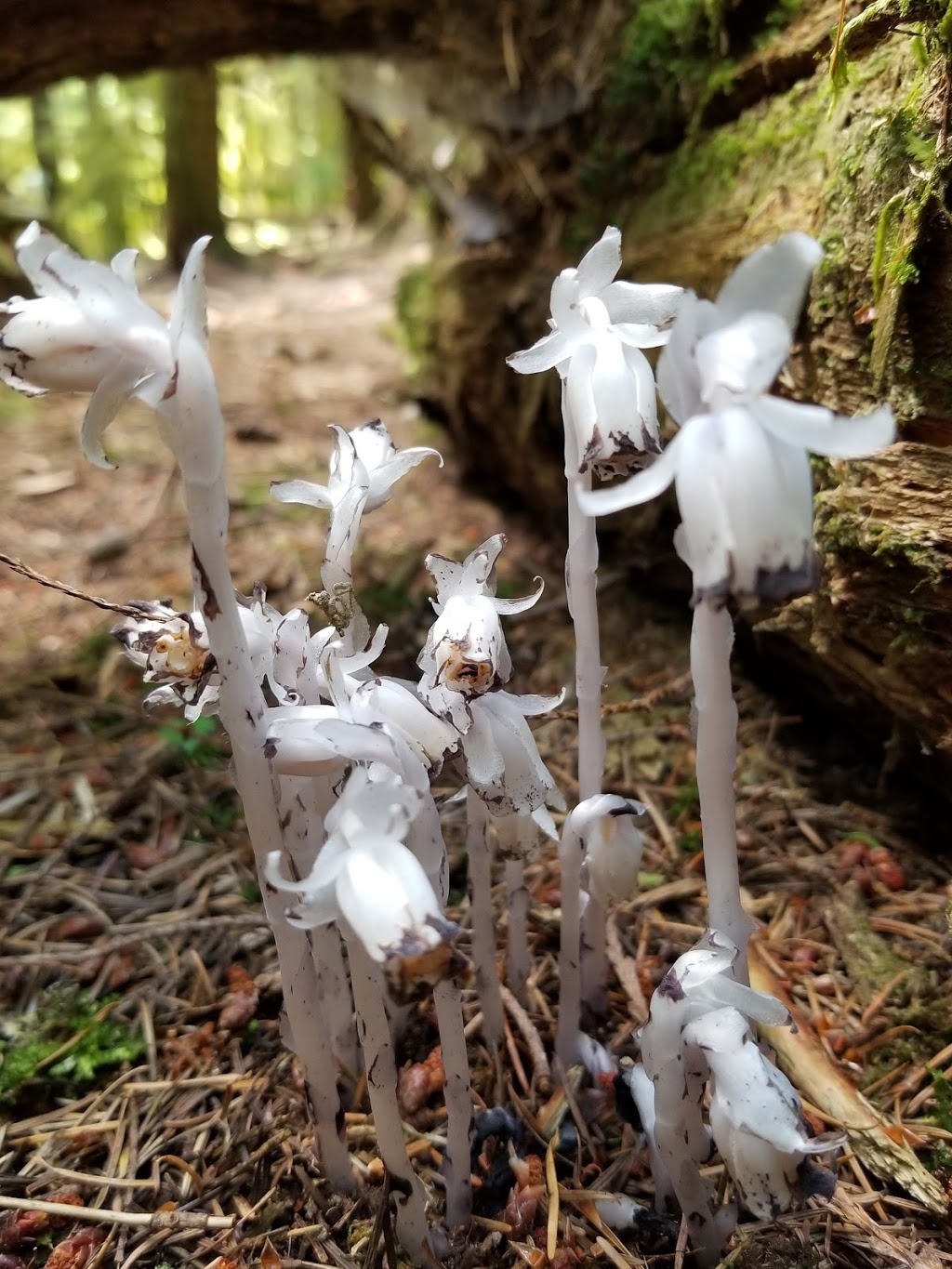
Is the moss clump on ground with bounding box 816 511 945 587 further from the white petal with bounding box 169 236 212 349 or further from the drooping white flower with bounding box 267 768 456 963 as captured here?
the white petal with bounding box 169 236 212 349

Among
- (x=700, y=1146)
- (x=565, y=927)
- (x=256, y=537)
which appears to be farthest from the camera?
(x=256, y=537)

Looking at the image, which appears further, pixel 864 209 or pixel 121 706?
pixel 121 706

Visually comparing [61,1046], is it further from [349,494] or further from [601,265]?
[601,265]

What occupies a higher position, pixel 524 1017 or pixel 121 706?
pixel 121 706

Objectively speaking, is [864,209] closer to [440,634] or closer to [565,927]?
[440,634]

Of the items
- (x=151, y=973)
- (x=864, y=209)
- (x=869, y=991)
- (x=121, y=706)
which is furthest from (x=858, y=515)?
(x=121, y=706)
